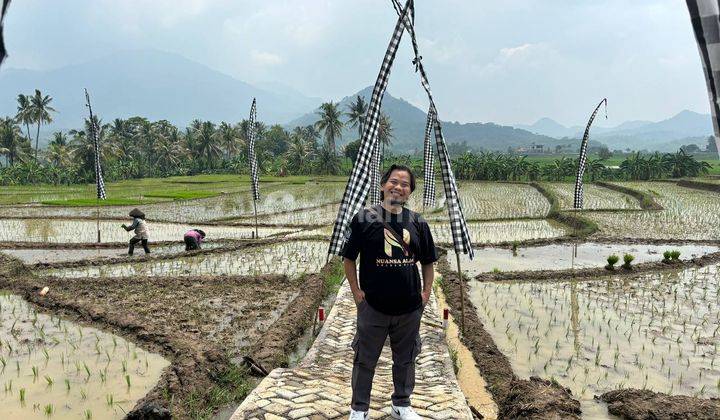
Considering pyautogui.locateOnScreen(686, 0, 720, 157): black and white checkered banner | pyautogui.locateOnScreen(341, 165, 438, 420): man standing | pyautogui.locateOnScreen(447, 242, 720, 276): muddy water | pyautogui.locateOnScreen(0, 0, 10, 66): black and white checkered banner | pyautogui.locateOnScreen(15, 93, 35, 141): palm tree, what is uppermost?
pyautogui.locateOnScreen(15, 93, 35, 141): palm tree

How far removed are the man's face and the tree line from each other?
33.4m

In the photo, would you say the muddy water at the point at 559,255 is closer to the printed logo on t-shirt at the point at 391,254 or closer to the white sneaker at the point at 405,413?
the white sneaker at the point at 405,413

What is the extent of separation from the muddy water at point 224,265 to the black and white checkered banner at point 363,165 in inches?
226

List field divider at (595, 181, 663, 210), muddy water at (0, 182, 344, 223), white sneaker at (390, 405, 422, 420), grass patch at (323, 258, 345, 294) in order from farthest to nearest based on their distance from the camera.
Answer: field divider at (595, 181, 663, 210), muddy water at (0, 182, 344, 223), grass patch at (323, 258, 345, 294), white sneaker at (390, 405, 422, 420)

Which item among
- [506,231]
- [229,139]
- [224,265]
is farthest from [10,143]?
[506,231]

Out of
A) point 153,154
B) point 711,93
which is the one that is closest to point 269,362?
point 711,93

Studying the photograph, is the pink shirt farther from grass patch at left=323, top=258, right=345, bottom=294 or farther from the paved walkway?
the paved walkway

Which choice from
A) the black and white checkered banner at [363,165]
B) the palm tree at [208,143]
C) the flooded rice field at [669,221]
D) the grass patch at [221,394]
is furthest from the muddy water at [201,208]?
the palm tree at [208,143]

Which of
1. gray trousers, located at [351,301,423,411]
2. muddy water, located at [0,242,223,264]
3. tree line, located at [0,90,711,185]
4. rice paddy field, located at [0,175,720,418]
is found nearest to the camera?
gray trousers, located at [351,301,423,411]

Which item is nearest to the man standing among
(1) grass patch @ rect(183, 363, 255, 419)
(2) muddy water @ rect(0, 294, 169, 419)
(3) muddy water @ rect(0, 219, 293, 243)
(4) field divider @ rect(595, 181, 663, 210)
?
(1) grass patch @ rect(183, 363, 255, 419)

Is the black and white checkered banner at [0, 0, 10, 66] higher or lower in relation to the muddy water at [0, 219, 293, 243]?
higher

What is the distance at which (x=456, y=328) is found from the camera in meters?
7.44

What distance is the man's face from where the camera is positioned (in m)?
3.57

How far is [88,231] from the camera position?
17359 millimetres
